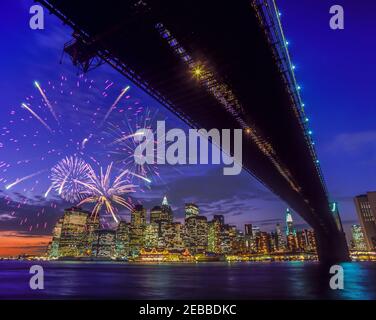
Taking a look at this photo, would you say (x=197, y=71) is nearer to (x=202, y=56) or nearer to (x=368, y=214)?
(x=202, y=56)

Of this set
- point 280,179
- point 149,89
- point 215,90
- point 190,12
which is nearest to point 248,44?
point 190,12

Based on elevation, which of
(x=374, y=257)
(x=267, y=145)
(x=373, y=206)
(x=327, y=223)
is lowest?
(x=374, y=257)

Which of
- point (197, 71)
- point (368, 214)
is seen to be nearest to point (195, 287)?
point (197, 71)

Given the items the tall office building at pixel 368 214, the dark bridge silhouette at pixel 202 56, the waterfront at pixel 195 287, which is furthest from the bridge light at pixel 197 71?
the tall office building at pixel 368 214

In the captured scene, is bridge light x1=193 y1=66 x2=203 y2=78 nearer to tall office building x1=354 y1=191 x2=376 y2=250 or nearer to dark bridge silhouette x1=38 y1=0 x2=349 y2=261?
dark bridge silhouette x1=38 y1=0 x2=349 y2=261

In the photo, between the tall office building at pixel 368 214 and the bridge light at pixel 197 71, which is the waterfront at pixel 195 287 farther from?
the tall office building at pixel 368 214

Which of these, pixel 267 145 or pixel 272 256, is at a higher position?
pixel 267 145

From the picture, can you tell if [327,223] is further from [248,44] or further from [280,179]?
[248,44]
